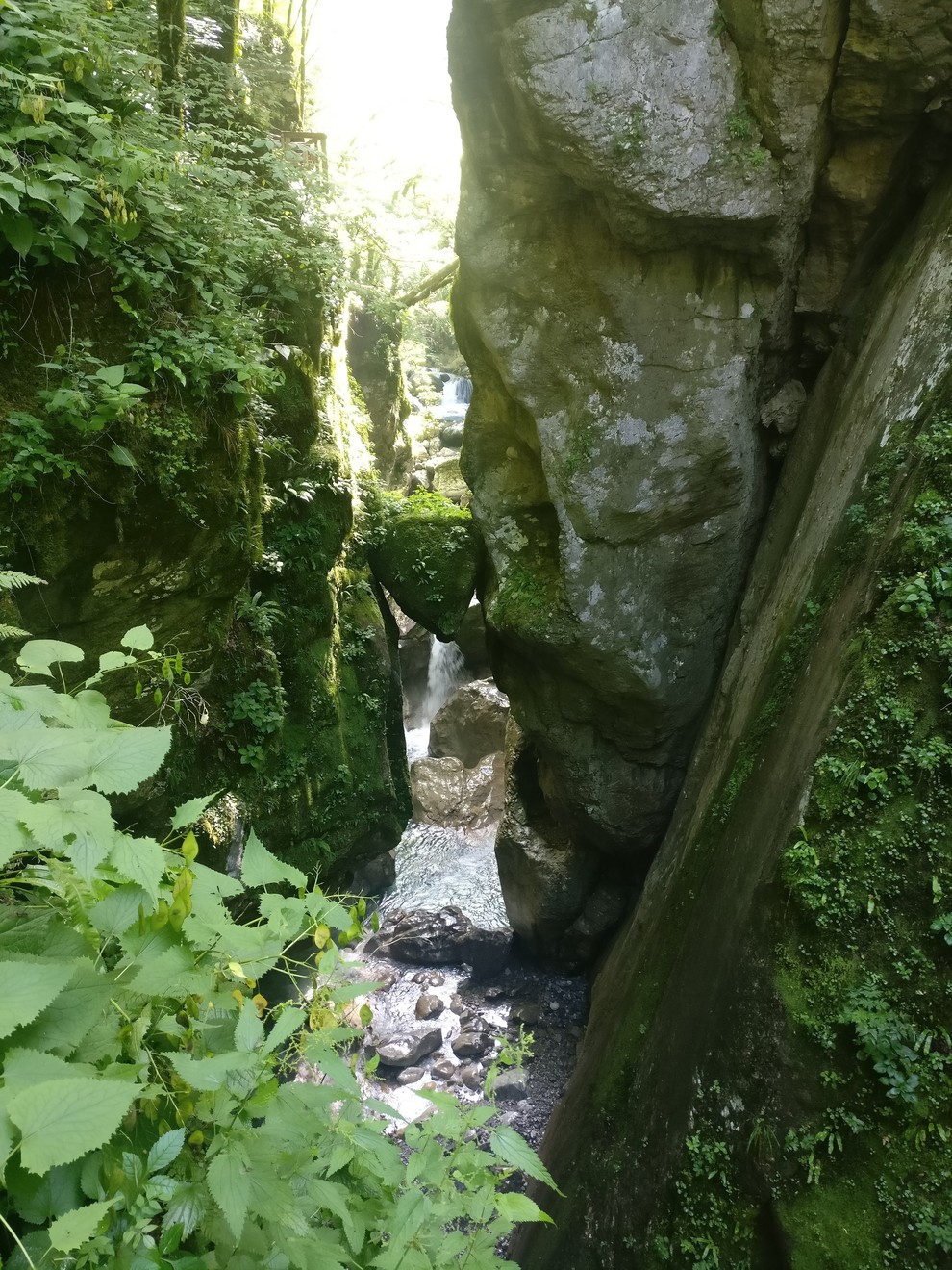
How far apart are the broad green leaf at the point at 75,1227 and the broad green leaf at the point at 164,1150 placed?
23 cm

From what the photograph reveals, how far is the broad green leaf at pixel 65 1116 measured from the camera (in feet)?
3.21

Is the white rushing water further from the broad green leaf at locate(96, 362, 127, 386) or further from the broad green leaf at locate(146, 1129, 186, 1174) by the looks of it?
the broad green leaf at locate(146, 1129, 186, 1174)

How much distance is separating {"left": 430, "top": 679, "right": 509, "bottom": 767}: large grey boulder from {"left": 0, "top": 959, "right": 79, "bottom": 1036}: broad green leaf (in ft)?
40.7

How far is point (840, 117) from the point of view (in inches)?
208

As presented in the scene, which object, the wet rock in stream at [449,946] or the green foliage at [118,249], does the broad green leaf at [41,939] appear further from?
the wet rock in stream at [449,946]

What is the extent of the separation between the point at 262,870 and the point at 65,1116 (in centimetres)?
71

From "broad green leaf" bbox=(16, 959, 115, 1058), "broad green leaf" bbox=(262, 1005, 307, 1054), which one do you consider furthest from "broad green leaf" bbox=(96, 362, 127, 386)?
"broad green leaf" bbox=(262, 1005, 307, 1054)

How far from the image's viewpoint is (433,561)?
8.54 m

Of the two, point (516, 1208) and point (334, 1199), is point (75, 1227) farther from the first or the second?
point (516, 1208)

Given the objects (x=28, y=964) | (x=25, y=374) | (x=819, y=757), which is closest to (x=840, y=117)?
(x=819, y=757)

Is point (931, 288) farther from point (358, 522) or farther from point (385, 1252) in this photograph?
point (358, 522)

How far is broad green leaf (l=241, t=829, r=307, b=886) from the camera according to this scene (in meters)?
1.70

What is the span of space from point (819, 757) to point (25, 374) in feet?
16.4

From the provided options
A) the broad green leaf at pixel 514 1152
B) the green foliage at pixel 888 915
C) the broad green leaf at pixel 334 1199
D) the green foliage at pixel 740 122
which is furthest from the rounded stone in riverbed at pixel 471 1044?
the green foliage at pixel 740 122
